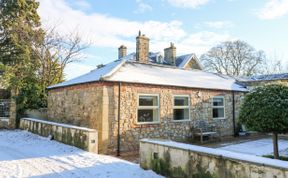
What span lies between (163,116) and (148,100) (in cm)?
99

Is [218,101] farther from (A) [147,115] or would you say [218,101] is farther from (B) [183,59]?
(B) [183,59]

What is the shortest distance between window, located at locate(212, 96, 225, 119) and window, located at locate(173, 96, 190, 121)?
2.03m

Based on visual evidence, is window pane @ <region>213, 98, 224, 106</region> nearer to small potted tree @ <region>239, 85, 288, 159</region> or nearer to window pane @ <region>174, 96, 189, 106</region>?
window pane @ <region>174, 96, 189, 106</region>

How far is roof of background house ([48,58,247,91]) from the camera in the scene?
1027 cm

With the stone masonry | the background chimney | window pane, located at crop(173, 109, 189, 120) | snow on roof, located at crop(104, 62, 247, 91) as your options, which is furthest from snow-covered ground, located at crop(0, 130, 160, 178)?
the background chimney

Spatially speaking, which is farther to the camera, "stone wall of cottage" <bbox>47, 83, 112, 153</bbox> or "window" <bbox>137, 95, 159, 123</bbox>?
"window" <bbox>137, 95, 159, 123</bbox>

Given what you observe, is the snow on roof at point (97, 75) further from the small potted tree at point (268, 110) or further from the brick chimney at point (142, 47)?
the small potted tree at point (268, 110)

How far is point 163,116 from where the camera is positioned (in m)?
11.1

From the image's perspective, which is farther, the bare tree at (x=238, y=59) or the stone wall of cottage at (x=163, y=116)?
the bare tree at (x=238, y=59)

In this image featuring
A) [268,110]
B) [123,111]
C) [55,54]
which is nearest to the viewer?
[268,110]

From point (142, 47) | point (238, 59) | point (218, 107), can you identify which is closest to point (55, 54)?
point (142, 47)

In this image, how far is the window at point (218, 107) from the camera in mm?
13531

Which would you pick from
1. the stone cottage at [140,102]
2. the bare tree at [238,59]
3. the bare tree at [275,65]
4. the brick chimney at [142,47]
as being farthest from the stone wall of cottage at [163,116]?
the bare tree at [275,65]

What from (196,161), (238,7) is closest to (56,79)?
(238,7)
